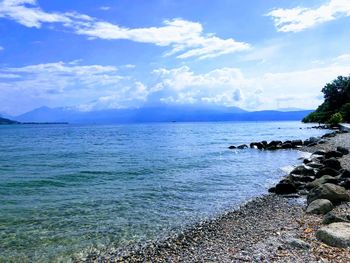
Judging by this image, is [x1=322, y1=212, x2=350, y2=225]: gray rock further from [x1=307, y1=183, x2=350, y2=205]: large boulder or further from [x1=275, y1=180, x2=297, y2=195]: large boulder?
[x1=275, y1=180, x2=297, y2=195]: large boulder

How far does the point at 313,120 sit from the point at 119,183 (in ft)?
588

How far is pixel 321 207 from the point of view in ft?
53.4

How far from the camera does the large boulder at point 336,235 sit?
11.0 m

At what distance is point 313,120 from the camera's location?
187625mm

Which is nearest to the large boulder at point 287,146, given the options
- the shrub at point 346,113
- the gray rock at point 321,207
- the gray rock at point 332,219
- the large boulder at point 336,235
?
the gray rock at point 321,207

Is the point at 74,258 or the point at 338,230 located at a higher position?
the point at 338,230

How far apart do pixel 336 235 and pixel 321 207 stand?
5130mm

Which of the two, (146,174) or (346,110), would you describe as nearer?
(146,174)

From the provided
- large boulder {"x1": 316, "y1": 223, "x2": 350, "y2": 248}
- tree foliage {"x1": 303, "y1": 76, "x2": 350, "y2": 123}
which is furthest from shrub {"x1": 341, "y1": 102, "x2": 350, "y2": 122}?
large boulder {"x1": 316, "y1": 223, "x2": 350, "y2": 248}

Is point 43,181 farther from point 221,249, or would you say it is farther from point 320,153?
point 320,153

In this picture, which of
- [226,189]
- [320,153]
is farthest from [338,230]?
[320,153]

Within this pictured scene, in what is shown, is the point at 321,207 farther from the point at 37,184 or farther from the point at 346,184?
the point at 37,184

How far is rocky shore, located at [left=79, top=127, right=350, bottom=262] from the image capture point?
10.9 m

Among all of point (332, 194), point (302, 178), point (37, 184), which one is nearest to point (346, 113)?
point (302, 178)
